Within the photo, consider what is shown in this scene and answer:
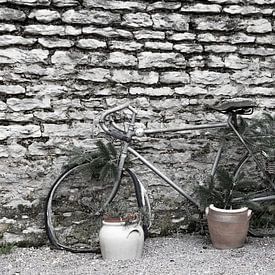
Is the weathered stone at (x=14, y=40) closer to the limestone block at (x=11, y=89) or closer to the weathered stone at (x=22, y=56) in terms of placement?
the weathered stone at (x=22, y=56)

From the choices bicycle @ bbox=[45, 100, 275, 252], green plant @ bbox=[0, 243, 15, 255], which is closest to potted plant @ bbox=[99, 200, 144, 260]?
bicycle @ bbox=[45, 100, 275, 252]

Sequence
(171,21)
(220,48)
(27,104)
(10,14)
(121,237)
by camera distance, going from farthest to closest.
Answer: (220,48), (171,21), (27,104), (10,14), (121,237)

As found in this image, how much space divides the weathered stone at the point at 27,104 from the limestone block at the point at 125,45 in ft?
2.18

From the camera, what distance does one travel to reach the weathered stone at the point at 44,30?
3.79m

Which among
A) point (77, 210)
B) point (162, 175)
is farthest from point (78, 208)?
point (162, 175)

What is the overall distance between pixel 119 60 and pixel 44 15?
67 cm

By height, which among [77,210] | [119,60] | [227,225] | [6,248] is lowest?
[6,248]

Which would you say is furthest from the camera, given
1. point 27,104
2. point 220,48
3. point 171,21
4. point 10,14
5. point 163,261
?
point 220,48

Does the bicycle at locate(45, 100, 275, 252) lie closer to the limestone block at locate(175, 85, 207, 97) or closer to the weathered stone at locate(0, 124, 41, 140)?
the limestone block at locate(175, 85, 207, 97)

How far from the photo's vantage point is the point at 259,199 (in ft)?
12.7

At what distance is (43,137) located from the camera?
12.9 ft

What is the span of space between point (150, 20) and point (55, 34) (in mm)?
762

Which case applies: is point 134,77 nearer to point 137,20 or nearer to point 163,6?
point 137,20

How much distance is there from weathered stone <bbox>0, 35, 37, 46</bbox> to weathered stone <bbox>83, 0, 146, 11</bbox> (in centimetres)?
52
